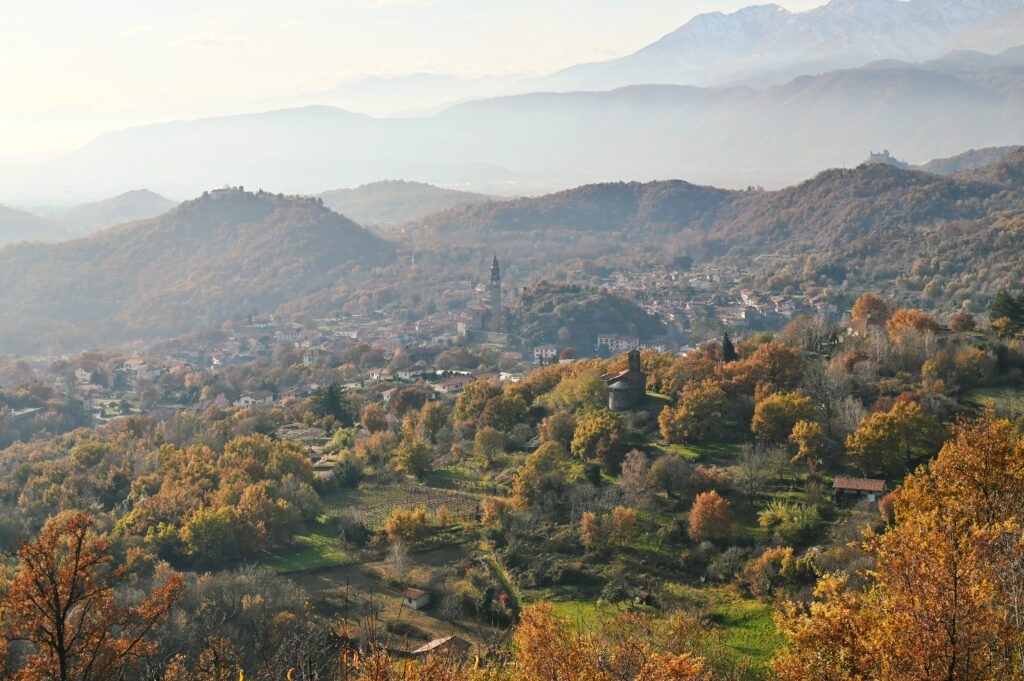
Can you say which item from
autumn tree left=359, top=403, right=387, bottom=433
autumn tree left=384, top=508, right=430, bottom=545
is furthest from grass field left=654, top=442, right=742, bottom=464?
autumn tree left=359, top=403, right=387, bottom=433

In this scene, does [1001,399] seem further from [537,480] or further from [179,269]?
[179,269]

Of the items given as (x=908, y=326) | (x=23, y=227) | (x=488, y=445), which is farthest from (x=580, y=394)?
(x=23, y=227)

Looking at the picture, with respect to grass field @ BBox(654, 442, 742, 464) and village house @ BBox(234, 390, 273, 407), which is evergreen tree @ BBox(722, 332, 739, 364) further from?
village house @ BBox(234, 390, 273, 407)

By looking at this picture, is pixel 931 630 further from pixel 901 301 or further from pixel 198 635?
pixel 901 301

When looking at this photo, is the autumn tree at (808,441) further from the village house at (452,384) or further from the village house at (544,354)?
the village house at (544,354)

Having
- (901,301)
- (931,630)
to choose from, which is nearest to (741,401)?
(931,630)
